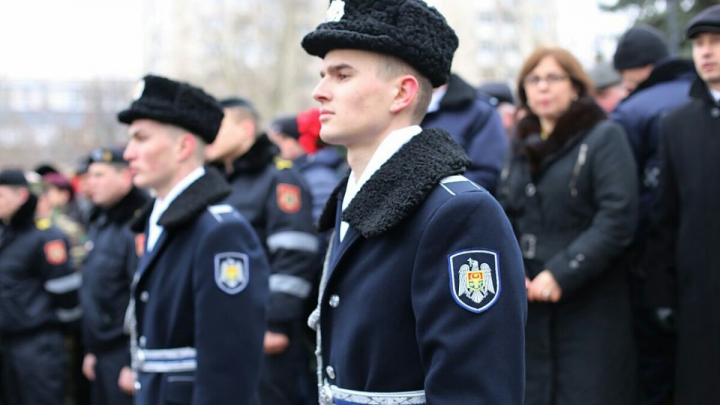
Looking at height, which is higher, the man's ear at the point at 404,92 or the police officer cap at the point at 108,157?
the man's ear at the point at 404,92

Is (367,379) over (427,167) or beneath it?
beneath

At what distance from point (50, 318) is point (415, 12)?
6213mm

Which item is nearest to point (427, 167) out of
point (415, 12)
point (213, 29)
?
point (415, 12)

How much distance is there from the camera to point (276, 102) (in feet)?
119

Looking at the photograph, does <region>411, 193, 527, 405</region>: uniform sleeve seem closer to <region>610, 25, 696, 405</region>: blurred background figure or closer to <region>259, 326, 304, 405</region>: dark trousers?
<region>610, 25, 696, 405</region>: blurred background figure

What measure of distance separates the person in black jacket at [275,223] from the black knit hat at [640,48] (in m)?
2.47

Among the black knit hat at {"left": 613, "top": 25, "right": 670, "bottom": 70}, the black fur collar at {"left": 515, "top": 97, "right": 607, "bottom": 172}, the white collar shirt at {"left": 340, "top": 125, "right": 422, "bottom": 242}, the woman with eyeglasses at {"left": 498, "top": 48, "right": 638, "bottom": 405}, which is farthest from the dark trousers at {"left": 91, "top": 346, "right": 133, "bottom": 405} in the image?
the white collar shirt at {"left": 340, "top": 125, "right": 422, "bottom": 242}

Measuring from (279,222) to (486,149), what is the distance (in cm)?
163

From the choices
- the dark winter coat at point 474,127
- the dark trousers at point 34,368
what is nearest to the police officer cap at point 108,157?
the dark trousers at point 34,368

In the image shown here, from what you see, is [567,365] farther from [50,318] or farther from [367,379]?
[50,318]

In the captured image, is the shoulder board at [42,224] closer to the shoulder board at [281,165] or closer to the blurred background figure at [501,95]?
the shoulder board at [281,165]

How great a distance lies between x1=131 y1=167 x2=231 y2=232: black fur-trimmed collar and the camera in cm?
397

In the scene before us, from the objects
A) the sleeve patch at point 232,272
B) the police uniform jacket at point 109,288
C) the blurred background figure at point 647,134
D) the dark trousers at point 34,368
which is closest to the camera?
the sleeve patch at point 232,272

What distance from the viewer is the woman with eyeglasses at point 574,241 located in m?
4.53
